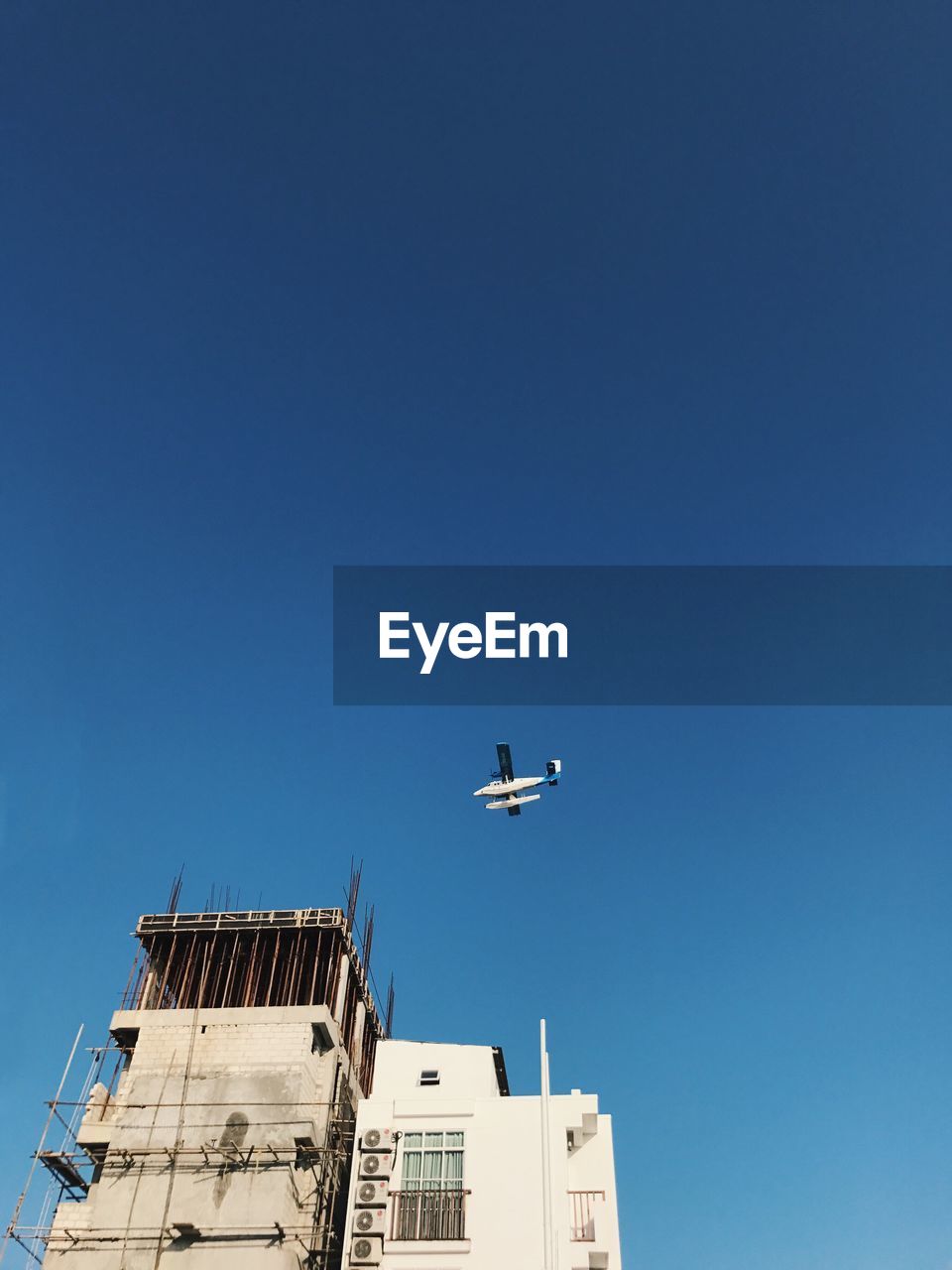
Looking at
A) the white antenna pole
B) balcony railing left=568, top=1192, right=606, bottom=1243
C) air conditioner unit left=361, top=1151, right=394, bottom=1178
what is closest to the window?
air conditioner unit left=361, top=1151, right=394, bottom=1178

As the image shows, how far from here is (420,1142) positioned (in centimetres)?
4084

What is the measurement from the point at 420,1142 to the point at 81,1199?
16.9m

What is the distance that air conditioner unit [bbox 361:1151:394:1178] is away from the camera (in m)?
40.1

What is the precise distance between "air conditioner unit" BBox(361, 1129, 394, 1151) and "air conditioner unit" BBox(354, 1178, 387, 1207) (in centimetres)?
120

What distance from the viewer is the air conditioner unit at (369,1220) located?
38750 millimetres

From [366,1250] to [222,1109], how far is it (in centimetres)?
1020

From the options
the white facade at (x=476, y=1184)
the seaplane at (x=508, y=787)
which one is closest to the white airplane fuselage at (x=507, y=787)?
the seaplane at (x=508, y=787)

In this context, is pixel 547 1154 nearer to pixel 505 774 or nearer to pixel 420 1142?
pixel 420 1142

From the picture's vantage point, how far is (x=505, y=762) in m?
63.5

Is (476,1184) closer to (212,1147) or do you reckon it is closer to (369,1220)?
(369,1220)

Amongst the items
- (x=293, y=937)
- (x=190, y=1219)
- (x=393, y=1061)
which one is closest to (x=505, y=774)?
(x=293, y=937)

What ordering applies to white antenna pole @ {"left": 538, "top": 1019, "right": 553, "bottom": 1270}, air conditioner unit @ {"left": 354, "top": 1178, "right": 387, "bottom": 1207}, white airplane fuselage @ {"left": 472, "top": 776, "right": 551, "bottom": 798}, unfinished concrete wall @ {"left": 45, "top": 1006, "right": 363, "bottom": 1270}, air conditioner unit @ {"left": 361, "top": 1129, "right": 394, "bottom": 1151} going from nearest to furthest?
white antenna pole @ {"left": 538, "top": 1019, "right": 553, "bottom": 1270} → air conditioner unit @ {"left": 354, "top": 1178, "right": 387, "bottom": 1207} → air conditioner unit @ {"left": 361, "top": 1129, "right": 394, "bottom": 1151} → unfinished concrete wall @ {"left": 45, "top": 1006, "right": 363, "bottom": 1270} → white airplane fuselage @ {"left": 472, "top": 776, "right": 551, "bottom": 798}

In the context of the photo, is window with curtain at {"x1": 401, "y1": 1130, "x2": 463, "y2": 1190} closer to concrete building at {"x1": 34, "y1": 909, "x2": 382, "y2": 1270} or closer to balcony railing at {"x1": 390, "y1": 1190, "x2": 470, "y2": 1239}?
balcony railing at {"x1": 390, "y1": 1190, "x2": 470, "y2": 1239}

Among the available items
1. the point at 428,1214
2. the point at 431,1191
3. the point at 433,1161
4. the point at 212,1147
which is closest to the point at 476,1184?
the point at 431,1191
